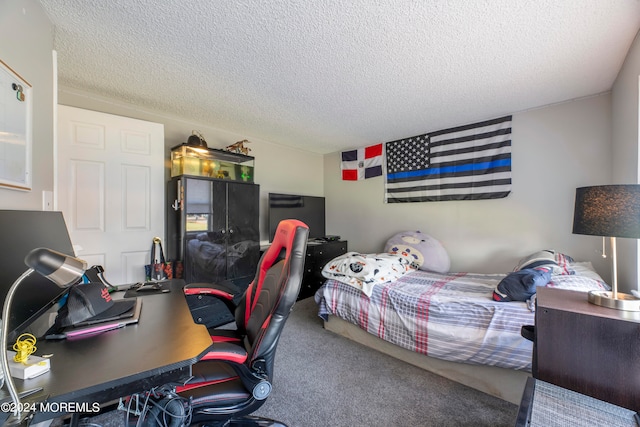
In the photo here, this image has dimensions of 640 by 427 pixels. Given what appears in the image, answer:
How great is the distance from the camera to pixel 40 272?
1.95 feet

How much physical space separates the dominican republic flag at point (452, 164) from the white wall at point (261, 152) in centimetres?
141

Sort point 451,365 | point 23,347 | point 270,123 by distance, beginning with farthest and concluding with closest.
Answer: point 270,123
point 451,365
point 23,347

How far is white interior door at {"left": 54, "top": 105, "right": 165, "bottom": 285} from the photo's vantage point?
7.58 ft

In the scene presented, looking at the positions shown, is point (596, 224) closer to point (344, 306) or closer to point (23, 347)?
point (344, 306)

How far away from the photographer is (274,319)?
116cm

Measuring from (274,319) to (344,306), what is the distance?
153 cm

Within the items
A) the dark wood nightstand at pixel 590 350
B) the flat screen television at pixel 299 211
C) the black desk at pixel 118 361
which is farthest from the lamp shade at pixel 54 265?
the flat screen television at pixel 299 211

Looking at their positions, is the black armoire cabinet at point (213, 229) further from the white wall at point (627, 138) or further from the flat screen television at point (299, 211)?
the white wall at point (627, 138)

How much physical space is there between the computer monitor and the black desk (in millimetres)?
133

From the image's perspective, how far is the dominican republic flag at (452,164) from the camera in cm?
307

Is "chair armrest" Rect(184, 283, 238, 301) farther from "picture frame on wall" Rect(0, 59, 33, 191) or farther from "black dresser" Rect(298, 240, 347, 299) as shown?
"black dresser" Rect(298, 240, 347, 299)

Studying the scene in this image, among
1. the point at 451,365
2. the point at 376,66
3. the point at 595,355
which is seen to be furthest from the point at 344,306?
the point at 376,66

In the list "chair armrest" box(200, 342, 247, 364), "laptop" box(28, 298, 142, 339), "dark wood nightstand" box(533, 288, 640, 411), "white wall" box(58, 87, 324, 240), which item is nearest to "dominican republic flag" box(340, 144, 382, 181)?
"white wall" box(58, 87, 324, 240)

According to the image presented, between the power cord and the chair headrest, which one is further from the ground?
the chair headrest
